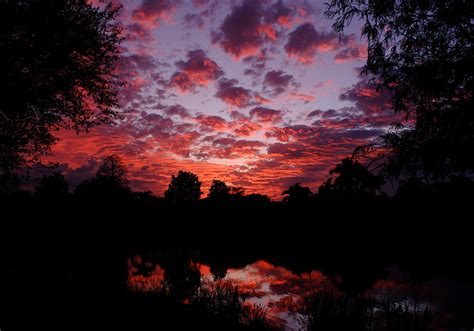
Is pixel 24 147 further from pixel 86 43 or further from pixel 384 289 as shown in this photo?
pixel 384 289

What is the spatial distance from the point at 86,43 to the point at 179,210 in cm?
5087

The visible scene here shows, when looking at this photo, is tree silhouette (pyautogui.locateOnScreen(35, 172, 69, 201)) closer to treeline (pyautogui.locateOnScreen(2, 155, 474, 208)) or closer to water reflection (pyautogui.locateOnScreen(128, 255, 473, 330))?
treeline (pyautogui.locateOnScreen(2, 155, 474, 208))

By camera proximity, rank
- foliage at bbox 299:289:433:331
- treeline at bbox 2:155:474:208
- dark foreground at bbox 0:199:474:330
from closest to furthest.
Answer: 1. foliage at bbox 299:289:433:331
2. dark foreground at bbox 0:199:474:330
3. treeline at bbox 2:155:474:208

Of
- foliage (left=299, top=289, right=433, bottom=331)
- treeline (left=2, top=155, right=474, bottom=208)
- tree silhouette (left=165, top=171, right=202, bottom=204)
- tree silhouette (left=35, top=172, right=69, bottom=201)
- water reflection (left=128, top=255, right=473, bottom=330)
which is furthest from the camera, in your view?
tree silhouette (left=165, top=171, right=202, bottom=204)

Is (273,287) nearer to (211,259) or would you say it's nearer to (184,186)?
(211,259)

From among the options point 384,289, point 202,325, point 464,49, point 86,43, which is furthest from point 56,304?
point 384,289

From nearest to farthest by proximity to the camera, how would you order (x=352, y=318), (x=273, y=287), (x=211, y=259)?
(x=352, y=318), (x=273, y=287), (x=211, y=259)

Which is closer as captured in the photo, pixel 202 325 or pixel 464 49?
pixel 202 325

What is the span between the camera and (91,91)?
16.3 meters

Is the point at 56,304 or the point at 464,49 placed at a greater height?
the point at 464,49

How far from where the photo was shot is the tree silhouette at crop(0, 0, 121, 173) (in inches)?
512

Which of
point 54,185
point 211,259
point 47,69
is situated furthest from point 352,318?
point 54,185

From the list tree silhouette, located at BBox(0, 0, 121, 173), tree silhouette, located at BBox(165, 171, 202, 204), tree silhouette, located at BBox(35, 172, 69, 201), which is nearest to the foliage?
tree silhouette, located at BBox(0, 0, 121, 173)

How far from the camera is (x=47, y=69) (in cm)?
1430
